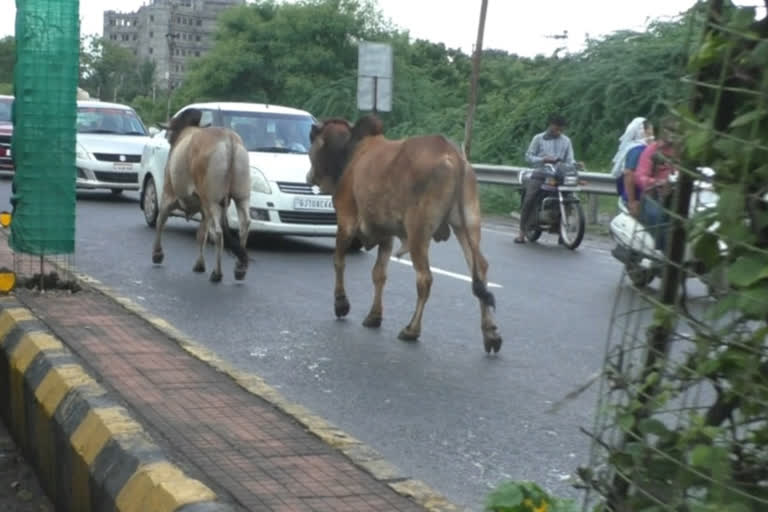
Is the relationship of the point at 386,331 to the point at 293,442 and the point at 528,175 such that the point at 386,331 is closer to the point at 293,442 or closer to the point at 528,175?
the point at 293,442

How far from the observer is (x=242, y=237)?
551 inches

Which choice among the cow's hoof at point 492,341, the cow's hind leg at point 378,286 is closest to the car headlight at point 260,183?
the cow's hind leg at point 378,286

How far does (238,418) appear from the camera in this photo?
262 inches

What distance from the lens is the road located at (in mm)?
7250

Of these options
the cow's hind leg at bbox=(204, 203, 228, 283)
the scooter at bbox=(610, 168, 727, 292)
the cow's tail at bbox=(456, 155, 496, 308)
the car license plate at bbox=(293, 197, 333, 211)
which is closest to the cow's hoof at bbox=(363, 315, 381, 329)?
the cow's tail at bbox=(456, 155, 496, 308)

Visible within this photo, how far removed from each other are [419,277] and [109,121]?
16195 mm

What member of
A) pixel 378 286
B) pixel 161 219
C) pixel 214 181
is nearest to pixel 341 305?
pixel 378 286

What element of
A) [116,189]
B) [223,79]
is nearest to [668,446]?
[116,189]

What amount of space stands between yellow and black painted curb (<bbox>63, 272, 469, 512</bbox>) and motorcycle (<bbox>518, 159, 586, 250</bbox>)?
1082cm

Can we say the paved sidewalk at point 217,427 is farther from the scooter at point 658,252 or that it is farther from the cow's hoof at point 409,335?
the scooter at point 658,252

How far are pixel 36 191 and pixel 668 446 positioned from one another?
788cm

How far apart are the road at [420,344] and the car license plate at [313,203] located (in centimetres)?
58

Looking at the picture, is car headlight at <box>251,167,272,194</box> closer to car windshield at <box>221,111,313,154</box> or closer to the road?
the road

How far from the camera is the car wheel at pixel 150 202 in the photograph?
18719 millimetres
